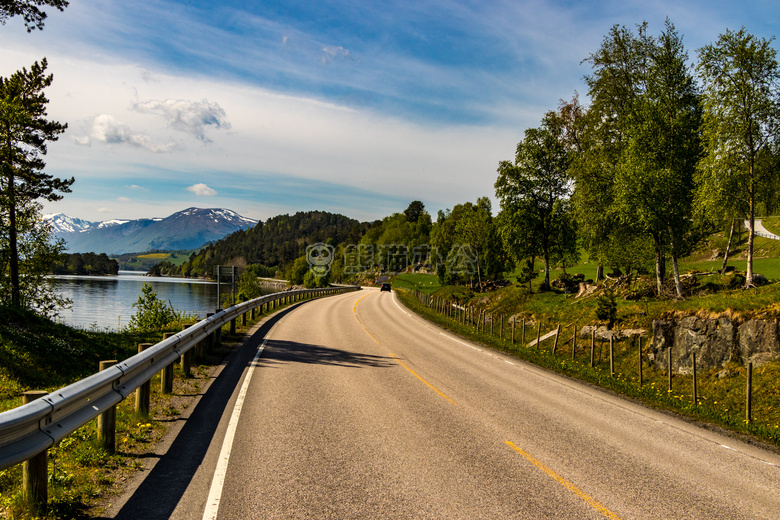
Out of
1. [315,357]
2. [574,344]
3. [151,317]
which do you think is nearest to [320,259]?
[151,317]

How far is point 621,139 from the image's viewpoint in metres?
27.3

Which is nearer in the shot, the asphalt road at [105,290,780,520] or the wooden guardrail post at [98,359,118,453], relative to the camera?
the asphalt road at [105,290,780,520]

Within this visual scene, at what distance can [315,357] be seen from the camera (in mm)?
13398

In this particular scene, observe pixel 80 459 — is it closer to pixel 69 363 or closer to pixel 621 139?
pixel 69 363

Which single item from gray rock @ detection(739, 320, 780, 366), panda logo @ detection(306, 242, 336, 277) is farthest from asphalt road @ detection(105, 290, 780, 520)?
panda logo @ detection(306, 242, 336, 277)

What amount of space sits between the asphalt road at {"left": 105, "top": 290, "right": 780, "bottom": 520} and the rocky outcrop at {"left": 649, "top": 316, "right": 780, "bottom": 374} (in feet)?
18.4

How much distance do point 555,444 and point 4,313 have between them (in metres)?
15.4

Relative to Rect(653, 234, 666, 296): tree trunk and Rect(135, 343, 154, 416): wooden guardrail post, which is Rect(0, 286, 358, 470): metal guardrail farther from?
Rect(653, 234, 666, 296): tree trunk

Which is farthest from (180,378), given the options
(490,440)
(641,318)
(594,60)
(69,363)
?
(594,60)

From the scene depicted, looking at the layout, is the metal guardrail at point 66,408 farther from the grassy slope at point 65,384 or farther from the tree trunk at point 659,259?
the tree trunk at point 659,259

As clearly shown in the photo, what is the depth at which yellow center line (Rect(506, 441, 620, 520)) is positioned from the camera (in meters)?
4.77

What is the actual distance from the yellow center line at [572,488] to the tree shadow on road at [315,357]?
6582 millimetres

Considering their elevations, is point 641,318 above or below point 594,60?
below

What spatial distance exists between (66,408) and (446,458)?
4.47 metres
